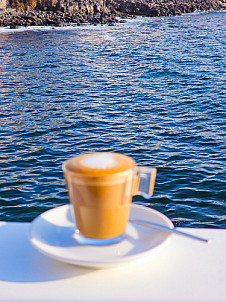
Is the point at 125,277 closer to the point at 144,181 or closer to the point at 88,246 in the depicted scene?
the point at 88,246

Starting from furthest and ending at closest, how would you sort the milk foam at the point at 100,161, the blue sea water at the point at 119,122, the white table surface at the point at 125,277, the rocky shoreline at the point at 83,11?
the rocky shoreline at the point at 83,11 → the blue sea water at the point at 119,122 → the milk foam at the point at 100,161 → the white table surface at the point at 125,277

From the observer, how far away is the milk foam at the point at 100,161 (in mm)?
1028

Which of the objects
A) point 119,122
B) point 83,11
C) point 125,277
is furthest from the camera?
Result: point 83,11

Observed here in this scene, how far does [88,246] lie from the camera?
3.46 feet

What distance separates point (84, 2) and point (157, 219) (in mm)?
46985

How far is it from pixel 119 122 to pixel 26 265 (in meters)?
8.36

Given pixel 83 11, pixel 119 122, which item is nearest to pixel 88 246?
pixel 119 122

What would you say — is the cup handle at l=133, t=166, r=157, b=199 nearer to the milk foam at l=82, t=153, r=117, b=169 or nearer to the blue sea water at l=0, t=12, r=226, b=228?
the milk foam at l=82, t=153, r=117, b=169

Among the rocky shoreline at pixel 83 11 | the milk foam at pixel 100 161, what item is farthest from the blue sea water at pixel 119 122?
the rocky shoreline at pixel 83 11

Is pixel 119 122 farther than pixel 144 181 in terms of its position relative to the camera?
Yes

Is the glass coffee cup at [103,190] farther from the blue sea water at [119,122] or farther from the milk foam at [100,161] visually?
the blue sea water at [119,122]

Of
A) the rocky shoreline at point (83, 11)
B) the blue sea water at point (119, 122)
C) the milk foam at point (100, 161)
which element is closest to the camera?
the milk foam at point (100, 161)

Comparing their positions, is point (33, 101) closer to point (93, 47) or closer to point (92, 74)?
point (92, 74)

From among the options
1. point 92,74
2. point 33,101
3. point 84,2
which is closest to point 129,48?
point 92,74
